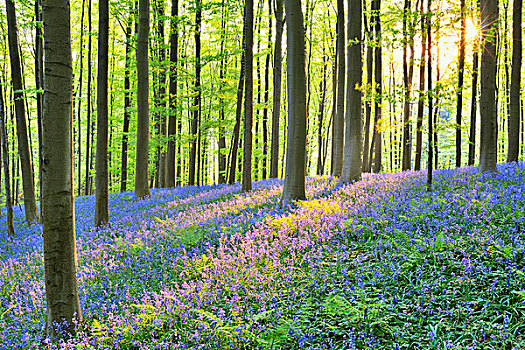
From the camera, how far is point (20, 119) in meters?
13.5

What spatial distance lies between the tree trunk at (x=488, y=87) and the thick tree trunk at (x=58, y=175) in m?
9.69

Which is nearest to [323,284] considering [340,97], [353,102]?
[353,102]

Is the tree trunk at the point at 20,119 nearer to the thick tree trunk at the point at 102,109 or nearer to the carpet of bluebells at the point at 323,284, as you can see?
the thick tree trunk at the point at 102,109

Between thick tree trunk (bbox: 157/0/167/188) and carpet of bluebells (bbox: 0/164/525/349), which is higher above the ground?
thick tree trunk (bbox: 157/0/167/188)

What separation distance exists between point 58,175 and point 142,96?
11.0m

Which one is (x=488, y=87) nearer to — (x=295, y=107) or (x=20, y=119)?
(x=295, y=107)

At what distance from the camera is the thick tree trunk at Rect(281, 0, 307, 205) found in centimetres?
895

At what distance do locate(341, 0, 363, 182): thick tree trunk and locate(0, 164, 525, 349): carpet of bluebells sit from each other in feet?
13.3

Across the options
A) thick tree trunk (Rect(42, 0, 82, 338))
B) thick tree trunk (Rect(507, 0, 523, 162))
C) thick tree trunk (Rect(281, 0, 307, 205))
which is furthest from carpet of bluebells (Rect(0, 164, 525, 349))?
thick tree trunk (Rect(507, 0, 523, 162))

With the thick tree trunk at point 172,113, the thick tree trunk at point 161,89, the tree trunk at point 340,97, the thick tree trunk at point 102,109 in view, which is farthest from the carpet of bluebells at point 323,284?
the thick tree trunk at point 161,89

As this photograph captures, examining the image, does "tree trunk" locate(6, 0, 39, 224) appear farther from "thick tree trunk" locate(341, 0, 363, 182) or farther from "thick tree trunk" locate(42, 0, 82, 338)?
"thick tree trunk" locate(341, 0, 363, 182)

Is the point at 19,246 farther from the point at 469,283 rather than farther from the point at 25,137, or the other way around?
the point at 469,283

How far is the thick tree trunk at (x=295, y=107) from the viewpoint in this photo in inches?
352

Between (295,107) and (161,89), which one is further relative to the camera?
(161,89)
